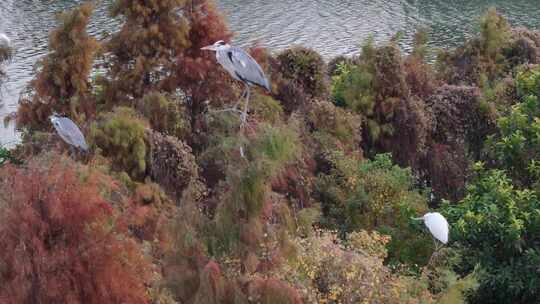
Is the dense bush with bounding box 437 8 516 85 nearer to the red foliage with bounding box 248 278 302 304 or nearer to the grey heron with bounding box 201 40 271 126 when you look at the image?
the grey heron with bounding box 201 40 271 126

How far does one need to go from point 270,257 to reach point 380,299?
1522 mm

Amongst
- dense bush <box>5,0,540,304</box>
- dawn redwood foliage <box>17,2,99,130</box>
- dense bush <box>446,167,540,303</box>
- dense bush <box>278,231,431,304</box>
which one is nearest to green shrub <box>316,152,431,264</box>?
dense bush <box>5,0,540,304</box>

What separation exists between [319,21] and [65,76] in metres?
16.2

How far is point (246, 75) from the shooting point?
7.59 meters

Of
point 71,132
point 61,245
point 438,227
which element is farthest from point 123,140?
point 438,227

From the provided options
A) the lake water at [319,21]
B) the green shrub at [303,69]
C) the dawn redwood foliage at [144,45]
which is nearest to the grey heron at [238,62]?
the dawn redwood foliage at [144,45]

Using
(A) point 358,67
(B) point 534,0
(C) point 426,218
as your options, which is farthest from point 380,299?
(B) point 534,0

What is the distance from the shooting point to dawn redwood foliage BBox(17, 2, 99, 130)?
1018cm

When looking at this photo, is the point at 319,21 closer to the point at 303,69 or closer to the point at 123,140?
the point at 303,69

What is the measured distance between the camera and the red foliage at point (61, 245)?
16.8 ft

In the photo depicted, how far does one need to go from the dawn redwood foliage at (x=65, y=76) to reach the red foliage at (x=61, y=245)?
15.8 feet

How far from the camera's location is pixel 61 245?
17.3ft

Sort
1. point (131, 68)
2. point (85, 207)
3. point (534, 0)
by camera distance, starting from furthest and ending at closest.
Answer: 1. point (534, 0)
2. point (131, 68)
3. point (85, 207)

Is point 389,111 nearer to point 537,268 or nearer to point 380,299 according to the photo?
point 537,268
